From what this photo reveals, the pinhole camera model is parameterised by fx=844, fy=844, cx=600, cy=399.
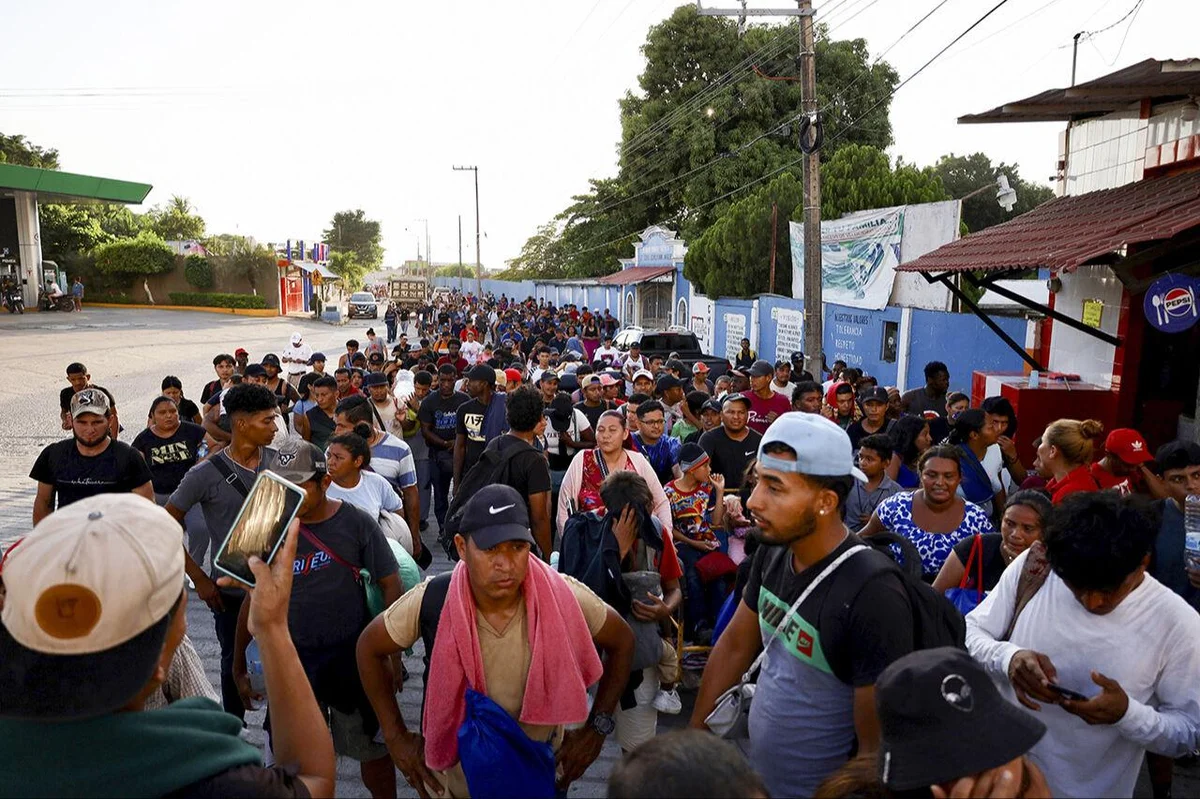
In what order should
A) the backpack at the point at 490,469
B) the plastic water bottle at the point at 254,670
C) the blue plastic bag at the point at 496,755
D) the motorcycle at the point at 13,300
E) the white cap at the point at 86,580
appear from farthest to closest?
the motorcycle at the point at 13,300
the backpack at the point at 490,469
the plastic water bottle at the point at 254,670
the blue plastic bag at the point at 496,755
the white cap at the point at 86,580

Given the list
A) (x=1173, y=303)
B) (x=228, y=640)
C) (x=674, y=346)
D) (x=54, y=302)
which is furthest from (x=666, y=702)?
(x=54, y=302)

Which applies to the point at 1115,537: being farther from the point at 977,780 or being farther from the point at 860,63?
the point at 860,63

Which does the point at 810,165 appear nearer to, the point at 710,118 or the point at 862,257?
the point at 862,257

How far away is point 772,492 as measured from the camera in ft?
8.39

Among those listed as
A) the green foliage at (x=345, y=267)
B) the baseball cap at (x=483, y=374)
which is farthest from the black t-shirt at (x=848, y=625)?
the green foliage at (x=345, y=267)

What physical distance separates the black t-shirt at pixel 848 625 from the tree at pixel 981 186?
42.7m

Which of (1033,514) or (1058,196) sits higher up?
(1058,196)

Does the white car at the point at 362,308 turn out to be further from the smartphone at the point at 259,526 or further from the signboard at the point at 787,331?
the smartphone at the point at 259,526

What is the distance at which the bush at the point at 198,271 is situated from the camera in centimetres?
5378

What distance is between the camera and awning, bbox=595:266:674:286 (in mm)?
30688

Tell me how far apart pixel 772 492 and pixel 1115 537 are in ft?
3.22

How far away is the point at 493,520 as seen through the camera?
275 cm

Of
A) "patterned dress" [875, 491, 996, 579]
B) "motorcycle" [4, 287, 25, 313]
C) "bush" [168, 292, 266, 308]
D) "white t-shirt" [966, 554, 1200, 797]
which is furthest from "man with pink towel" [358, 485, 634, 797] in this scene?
"bush" [168, 292, 266, 308]

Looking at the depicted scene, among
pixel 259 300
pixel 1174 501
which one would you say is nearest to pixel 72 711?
pixel 1174 501
